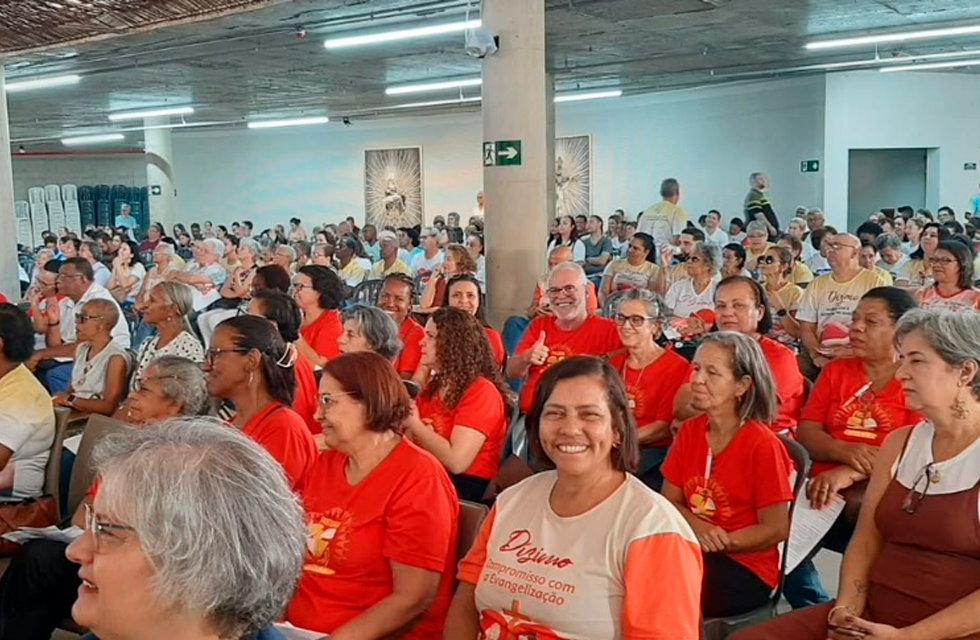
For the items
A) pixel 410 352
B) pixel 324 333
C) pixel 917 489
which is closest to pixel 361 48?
pixel 324 333

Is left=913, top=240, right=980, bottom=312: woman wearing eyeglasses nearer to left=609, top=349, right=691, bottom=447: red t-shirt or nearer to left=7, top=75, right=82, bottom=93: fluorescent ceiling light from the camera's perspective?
left=609, top=349, right=691, bottom=447: red t-shirt

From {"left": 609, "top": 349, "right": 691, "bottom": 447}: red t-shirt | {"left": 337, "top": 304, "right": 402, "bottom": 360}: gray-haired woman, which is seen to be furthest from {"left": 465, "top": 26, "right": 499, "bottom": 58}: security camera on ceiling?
{"left": 609, "top": 349, "right": 691, "bottom": 447}: red t-shirt

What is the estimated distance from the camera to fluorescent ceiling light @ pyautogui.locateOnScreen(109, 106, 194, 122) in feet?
68.3

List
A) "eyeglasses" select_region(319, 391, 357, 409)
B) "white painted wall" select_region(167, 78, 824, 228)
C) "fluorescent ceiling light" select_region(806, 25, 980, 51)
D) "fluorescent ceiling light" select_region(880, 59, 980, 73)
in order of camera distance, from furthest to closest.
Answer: "white painted wall" select_region(167, 78, 824, 228), "fluorescent ceiling light" select_region(880, 59, 980, 73), "fluorescent ceiling light" select_region(806, 25, 980, 51), "eyeglasses" select_region(319, 391, 357, 409)

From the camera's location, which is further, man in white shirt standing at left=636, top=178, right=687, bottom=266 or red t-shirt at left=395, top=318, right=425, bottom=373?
man in white shirt standing at left=636, top=178, right=687, bottom=266

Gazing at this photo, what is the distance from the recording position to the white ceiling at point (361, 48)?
7.13 m

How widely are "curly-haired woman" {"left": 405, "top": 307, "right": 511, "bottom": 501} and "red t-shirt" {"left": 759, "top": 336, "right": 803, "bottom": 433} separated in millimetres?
1164

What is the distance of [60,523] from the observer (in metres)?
3.67

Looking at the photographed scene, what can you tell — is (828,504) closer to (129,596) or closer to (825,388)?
(825,388)

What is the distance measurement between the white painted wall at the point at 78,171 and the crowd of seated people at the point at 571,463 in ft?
90.2

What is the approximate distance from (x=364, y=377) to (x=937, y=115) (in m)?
17.7

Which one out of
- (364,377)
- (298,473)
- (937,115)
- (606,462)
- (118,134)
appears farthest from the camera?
(118,134)

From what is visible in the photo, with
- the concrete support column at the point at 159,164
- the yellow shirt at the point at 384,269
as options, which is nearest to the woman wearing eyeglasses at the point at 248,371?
the yellow shirt at the point at 384,269

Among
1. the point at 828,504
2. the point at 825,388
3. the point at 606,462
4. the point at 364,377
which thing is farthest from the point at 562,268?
the point at 606,462
